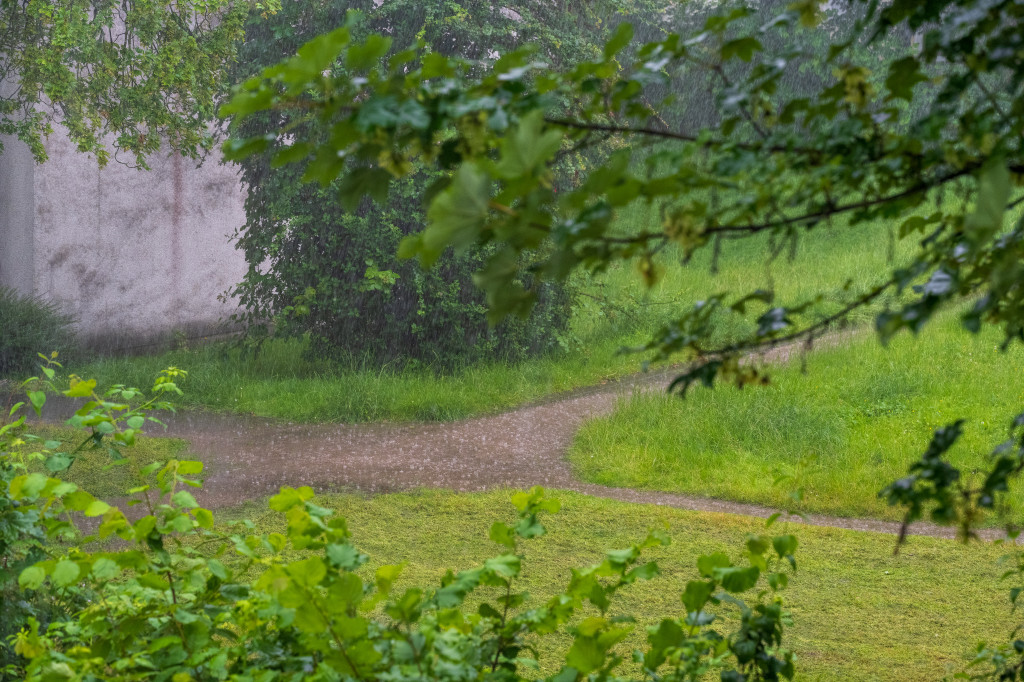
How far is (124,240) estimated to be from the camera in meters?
10.7

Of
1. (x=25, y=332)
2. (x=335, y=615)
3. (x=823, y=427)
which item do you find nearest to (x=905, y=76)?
(x=335, y=615)

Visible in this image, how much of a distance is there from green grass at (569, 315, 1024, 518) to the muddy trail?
0.22m

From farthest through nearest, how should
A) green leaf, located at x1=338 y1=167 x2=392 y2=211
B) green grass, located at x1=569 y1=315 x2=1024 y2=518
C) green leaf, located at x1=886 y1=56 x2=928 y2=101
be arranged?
green grass, located at x1=569 y1=315 x2=1024 y2=518
green leaf, located at x1=886 y1=56 x2=928 y2=101
green leaf, located at x1=338 y1=167 x2=392 y2=211

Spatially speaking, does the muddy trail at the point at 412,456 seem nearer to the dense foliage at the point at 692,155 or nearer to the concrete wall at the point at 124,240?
the concrete wall at the point at 124,240

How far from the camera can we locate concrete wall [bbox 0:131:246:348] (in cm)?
1009

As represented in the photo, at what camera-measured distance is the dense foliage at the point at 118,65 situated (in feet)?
27.5

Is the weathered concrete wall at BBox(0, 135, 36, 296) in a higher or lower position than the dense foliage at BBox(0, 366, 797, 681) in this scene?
higher

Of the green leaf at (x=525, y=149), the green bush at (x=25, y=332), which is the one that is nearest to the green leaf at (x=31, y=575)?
the green leaf at (x=525, y=149)

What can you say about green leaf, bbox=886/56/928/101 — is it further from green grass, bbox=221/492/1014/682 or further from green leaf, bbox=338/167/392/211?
green grass, bbox=221/492/1014/682

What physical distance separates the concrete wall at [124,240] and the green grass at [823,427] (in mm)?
5802

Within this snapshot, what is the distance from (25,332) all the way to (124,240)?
6.42 ft

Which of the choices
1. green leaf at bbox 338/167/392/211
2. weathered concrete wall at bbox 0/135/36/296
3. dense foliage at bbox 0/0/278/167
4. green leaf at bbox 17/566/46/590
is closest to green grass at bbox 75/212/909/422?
weathered concrete wall at bbox 0/135/36/296

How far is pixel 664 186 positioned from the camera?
911 mm

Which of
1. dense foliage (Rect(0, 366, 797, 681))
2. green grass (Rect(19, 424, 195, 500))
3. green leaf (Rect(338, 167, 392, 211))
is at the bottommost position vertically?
green grass (Rect(19, 424, 195, 500))
